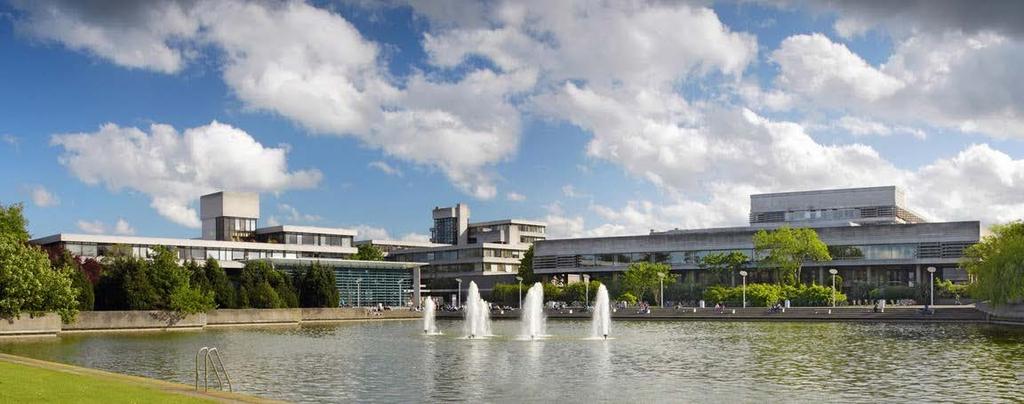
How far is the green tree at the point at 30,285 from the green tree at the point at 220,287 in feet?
87.2

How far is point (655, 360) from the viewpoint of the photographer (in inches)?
1945

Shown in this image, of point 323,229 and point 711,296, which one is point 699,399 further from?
point 323,229

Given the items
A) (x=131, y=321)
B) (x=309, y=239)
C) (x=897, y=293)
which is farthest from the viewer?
(x=309, y=239)

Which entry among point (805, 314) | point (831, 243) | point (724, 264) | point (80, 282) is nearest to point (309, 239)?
point (724, 264)

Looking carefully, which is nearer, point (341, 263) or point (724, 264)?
point (341, 263)

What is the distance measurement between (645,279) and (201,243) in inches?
2518

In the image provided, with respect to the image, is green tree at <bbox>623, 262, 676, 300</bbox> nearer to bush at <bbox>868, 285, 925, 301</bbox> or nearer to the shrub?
the shrub

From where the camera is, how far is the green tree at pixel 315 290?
12512 cm

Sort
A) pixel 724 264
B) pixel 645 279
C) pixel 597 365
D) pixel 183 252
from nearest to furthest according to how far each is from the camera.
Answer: pixel 597 365, pixel 645 279, pixel 183 252, pixel 724 264

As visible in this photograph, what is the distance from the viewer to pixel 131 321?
92.4 meters

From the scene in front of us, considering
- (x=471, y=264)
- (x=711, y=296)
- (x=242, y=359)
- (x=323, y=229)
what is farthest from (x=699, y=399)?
(x=471, y=264)

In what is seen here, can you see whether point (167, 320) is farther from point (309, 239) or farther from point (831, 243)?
point (831, 243)

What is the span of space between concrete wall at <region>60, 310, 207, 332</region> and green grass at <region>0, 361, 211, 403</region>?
193 ft

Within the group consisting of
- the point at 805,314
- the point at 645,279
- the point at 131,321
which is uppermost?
the point at 645,279
